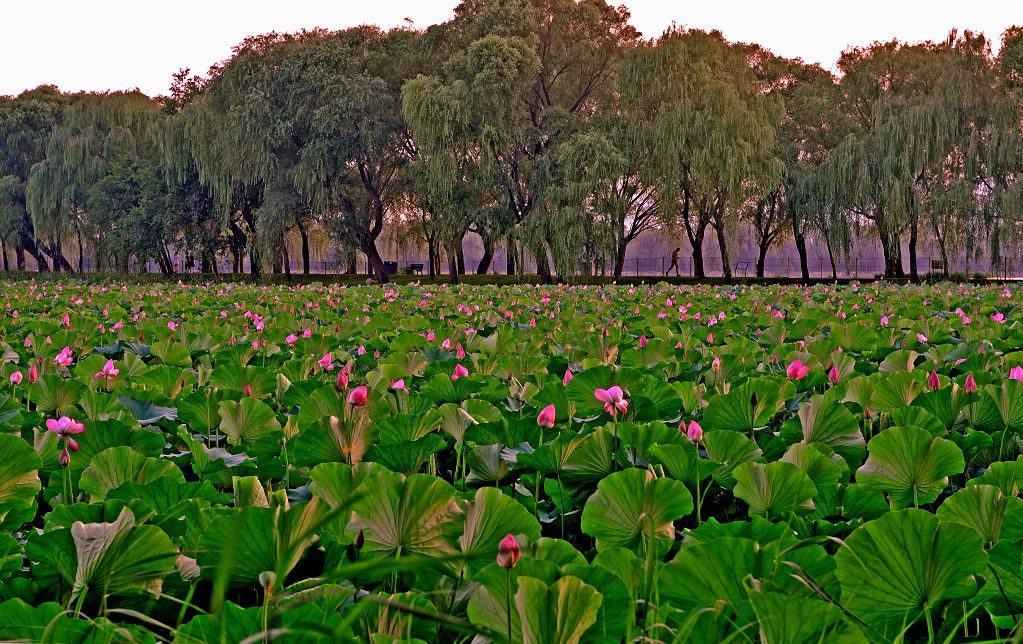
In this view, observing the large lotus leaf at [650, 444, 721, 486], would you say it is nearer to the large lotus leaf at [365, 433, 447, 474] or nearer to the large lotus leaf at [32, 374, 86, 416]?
the large lotus leaf at [365, 433, 447, 474]

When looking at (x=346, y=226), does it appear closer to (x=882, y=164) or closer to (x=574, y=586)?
(x=882, y=164)

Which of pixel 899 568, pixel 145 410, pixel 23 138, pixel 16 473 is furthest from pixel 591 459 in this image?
pixel 23 138

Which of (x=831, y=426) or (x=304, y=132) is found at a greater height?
(x=304, y=132)

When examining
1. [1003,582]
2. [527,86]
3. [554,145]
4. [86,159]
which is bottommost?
[1003,582]

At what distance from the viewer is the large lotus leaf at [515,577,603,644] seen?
654 mm

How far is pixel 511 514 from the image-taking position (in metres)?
0.84

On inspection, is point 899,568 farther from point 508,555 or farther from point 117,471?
point 117,471

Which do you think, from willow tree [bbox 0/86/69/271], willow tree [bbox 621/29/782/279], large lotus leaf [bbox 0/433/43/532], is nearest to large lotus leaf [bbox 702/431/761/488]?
large lotus leaf [bbox 0/433/43/532]

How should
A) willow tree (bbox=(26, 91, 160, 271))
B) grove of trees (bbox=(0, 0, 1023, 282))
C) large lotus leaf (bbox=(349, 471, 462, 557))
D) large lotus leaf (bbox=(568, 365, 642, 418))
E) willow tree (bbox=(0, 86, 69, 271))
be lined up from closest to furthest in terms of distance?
large lotus leaf (bbox=(349, 471, 462, 557)), large lotus leaf (bbox=(568, 365, 642, 418)), grove of trees (bbox=(0, 0, 1023, 282)), willow tree (bbox=(26, 91, 160, 271)), willow tree (bbox=(0, 86, 69, 271))

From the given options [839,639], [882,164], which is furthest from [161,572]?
[882,164]

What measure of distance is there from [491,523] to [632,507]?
0.62 feet

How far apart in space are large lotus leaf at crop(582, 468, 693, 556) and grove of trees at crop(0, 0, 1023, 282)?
68.4ft

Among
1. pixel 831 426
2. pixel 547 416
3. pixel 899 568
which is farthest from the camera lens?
pixel 831 426

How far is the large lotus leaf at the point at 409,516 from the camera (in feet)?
2.74
